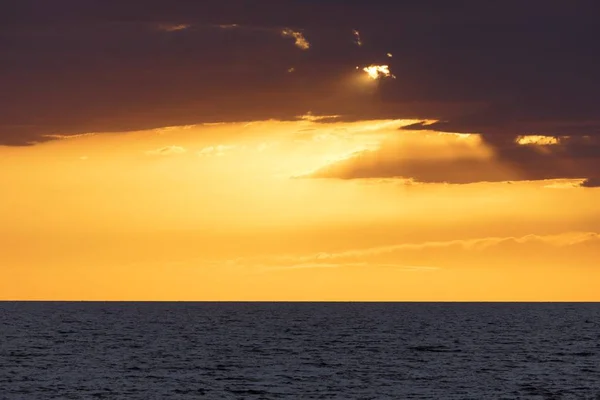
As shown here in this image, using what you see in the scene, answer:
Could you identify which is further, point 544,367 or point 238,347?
point 238,347

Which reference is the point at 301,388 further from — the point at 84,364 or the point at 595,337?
the point at 595,337

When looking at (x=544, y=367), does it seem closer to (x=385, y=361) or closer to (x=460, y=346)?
(x=385, y=361)

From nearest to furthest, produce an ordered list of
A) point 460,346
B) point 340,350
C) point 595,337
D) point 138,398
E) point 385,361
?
point 138,398, point 385,361, point 340,350, point 460,346, point 595,337

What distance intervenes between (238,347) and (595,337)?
65.3 metres

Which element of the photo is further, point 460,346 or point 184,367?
point 460,346

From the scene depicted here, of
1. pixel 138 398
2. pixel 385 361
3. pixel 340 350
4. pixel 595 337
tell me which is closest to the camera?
pixel 138 398

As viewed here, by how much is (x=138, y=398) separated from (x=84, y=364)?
30.4 meters

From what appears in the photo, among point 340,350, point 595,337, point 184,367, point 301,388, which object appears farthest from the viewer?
point 595,337

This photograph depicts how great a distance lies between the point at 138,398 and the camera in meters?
84.9

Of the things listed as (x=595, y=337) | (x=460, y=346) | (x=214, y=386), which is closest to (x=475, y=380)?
(x=214, y=386)

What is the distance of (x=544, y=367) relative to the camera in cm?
11344

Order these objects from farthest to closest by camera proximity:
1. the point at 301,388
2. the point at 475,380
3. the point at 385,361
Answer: the point at 385,361
the point at 475,380
the point at 301,388

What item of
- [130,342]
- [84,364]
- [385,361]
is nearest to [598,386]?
[385,361]

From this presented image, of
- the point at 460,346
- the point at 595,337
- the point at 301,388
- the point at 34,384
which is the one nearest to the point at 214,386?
the point at 301,388
